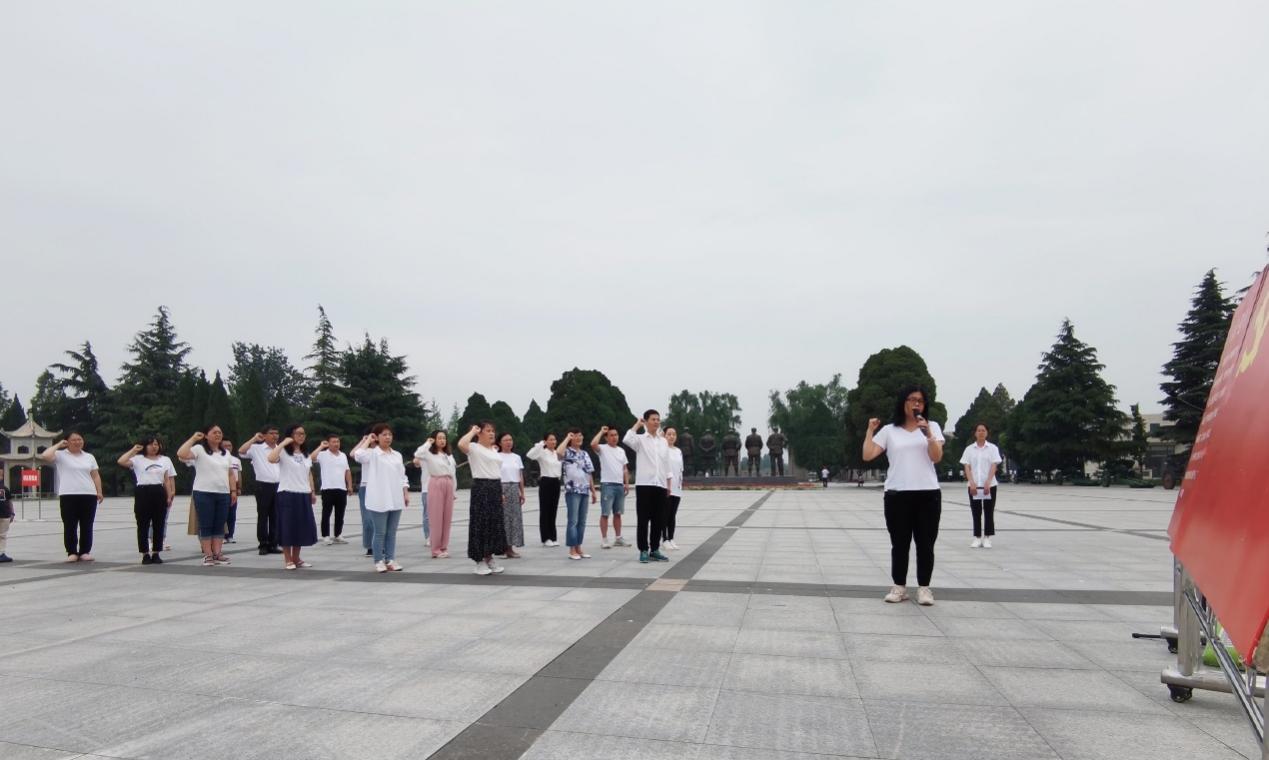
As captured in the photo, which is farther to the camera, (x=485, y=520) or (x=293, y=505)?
(x=293, y=505)

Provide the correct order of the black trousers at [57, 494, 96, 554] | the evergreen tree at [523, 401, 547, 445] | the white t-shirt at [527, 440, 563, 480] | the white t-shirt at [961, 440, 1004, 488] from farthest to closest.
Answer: the evergreen tree at [523, 401, 547, 445], the white t-shirt at [961, 440, 1004, 488], the white t-shirt at [527, 440, 563, 480], the black trousers at [57, 494, 96, 554]

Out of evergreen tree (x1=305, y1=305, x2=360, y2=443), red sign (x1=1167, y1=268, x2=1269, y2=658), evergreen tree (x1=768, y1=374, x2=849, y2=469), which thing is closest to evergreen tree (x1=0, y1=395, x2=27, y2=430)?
evergreen tree (x1=305, y1=305, x2=360, y2=443)

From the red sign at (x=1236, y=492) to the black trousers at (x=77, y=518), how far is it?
11132 mm

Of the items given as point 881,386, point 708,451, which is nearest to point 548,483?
Answer: point 708,451

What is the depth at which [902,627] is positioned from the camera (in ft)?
17.8

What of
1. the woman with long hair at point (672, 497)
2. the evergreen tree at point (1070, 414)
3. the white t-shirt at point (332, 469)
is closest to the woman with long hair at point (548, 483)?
the woman with long hair at point (672, 497)

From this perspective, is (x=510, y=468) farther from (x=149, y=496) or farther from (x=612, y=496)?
(x=149, y=496)

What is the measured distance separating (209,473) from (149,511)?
96 centimetres

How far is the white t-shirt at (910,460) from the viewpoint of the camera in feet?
20.1

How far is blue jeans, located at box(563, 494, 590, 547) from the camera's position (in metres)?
9.62

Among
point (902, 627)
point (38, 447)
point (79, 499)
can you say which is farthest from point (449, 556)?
point (38, 447)

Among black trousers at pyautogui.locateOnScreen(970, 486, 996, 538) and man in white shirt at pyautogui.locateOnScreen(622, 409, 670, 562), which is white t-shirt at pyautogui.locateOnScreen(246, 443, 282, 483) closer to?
man in white shirt at pyautogui.locateOnScreen(622, 409, 670, 562)

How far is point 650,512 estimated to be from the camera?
8.85 meters

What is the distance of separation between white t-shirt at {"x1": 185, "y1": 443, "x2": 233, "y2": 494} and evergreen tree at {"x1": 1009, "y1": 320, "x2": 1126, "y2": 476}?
45.9 meters
